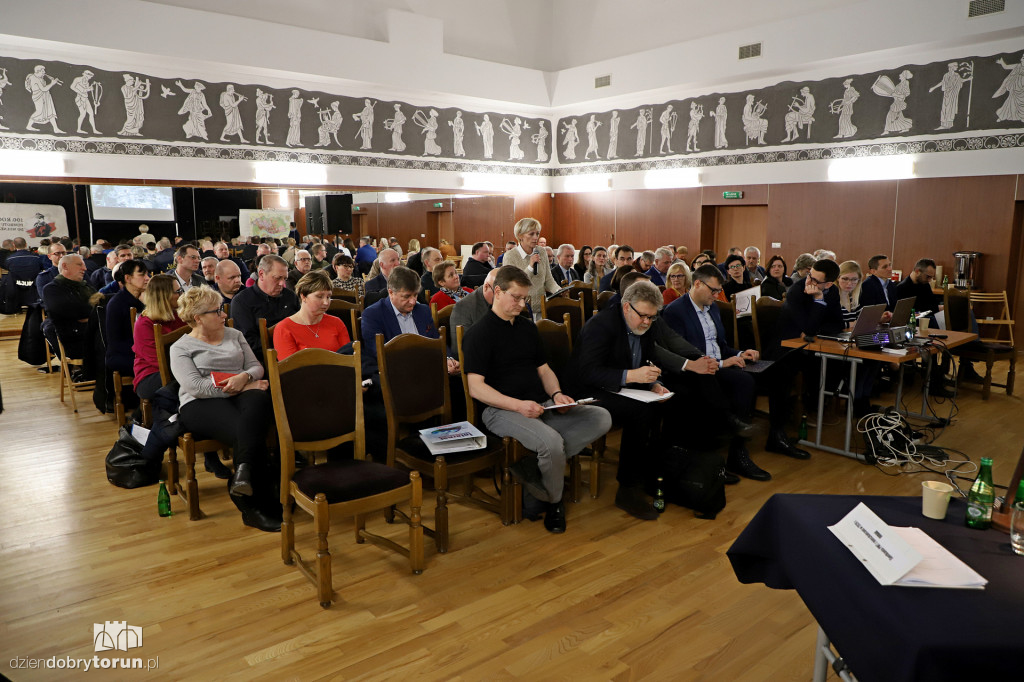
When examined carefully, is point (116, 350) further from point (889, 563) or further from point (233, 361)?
point (889, 563)

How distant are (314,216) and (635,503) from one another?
9.02m

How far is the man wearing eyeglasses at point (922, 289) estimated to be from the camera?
722 centimetres

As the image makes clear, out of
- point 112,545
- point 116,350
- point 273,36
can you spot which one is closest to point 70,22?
point 273,36

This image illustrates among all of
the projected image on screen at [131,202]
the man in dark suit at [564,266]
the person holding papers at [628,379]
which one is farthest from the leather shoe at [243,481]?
the projected image on screen at [131,202]

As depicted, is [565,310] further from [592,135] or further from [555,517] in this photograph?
[592,135]

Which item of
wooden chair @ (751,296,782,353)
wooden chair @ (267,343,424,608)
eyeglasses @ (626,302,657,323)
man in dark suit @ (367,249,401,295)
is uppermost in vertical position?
man in dark suit @ (367,249,401,295)

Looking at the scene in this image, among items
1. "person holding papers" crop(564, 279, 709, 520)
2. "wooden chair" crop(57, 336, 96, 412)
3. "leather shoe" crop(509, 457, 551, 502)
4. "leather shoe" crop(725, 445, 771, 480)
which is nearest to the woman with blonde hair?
"leather shoe" crop(725, 445, 771, 480)

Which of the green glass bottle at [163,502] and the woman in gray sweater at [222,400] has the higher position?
the woman in gray sweater at [222,400]

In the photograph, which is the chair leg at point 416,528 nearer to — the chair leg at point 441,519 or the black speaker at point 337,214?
the chair leg at point 441,519

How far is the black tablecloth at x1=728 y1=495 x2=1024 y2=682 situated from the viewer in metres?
1.48

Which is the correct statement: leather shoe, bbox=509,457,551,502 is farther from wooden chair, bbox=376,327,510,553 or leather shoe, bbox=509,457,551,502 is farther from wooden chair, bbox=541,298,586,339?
wooden chair, bbox=541,298,586,339

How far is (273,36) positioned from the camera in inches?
410

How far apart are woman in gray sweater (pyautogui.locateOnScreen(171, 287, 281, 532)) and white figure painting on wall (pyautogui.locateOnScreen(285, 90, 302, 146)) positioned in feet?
27.1

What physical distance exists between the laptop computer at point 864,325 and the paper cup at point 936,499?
120 inches
